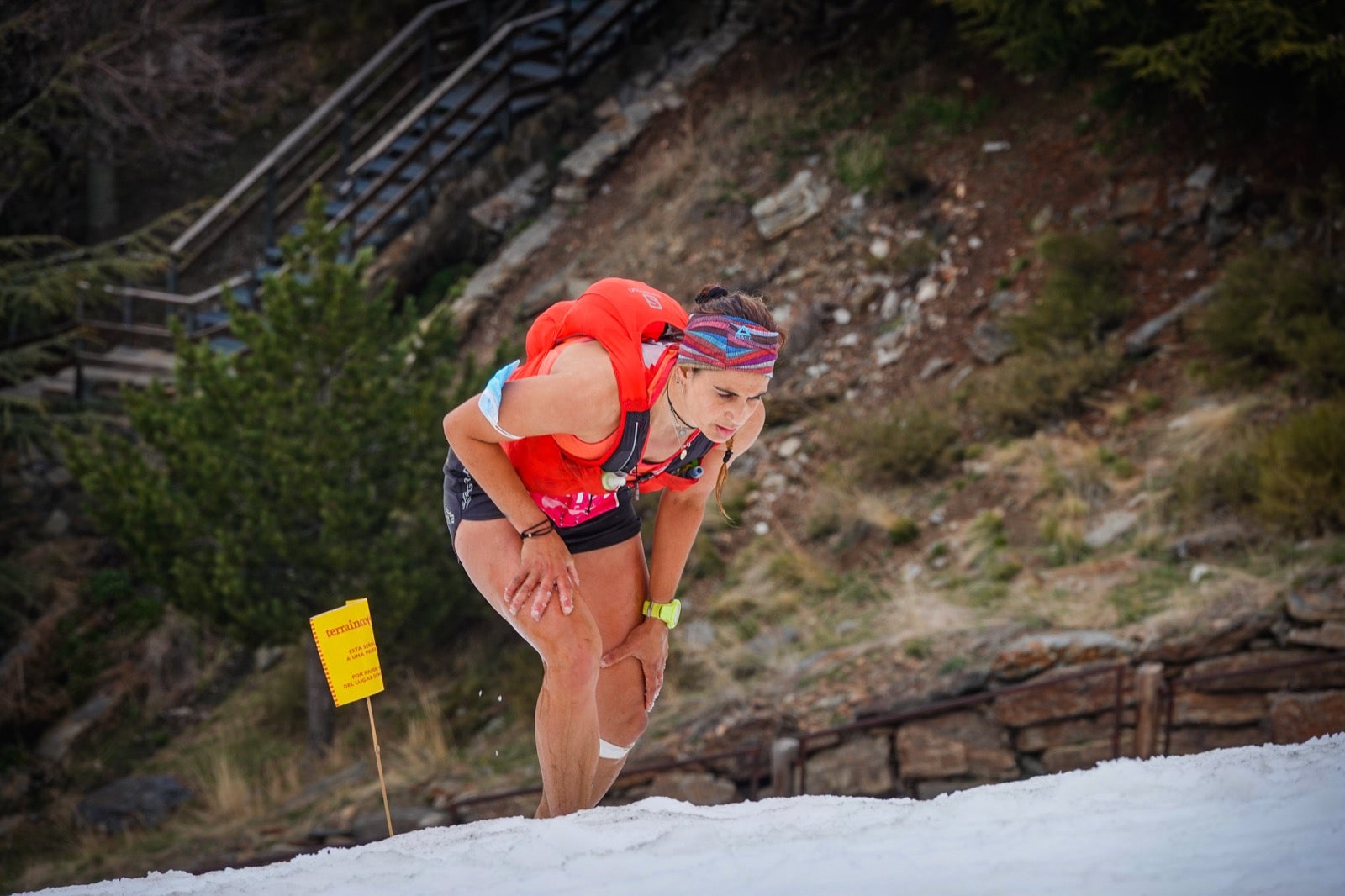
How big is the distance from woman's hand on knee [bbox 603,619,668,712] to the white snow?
50 cm

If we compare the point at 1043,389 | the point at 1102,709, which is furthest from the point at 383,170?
the point at 1102,709

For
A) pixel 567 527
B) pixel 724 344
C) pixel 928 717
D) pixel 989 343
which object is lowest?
pixel 928 717

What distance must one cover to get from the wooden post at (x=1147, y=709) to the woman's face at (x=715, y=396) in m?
4.25

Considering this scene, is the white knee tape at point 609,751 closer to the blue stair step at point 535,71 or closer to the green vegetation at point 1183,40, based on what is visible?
the green vegetation at point 1183,40

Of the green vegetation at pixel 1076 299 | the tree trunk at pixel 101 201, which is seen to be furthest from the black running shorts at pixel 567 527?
→ the tree trunk at pixel 101 201

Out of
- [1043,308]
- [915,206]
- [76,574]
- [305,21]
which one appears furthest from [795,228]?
[305,21]

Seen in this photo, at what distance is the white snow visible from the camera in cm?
296

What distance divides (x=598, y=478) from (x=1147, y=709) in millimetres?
4344

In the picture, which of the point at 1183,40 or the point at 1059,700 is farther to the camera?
the point at 1183,40

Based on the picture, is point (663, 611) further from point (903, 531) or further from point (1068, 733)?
point (903, 531)

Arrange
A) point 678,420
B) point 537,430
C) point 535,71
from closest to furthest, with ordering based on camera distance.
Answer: point 537,430 < point 678,420 < point 535,71

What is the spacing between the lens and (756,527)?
1101cm

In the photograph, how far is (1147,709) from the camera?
23.2 feet

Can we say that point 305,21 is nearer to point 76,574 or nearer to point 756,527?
point 76,574
